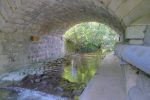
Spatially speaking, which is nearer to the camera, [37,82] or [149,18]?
[149,18]

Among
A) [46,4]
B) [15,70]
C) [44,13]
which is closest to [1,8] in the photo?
[46,4]

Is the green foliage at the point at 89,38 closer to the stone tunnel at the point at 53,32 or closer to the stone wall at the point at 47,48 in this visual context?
the stone wall at the point at 47,48

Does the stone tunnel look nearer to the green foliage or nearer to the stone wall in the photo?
the stone wall

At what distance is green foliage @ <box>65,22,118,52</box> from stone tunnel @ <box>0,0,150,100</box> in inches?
152

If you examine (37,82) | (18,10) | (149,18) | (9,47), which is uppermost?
(18,10)

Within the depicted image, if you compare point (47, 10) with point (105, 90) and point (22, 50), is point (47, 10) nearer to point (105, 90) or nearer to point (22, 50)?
point (22, 50)

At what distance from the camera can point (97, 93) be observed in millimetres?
2293

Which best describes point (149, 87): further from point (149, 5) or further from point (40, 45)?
point (40, 45)

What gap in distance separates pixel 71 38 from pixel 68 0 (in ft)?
23.3

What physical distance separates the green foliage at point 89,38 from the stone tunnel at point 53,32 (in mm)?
3850

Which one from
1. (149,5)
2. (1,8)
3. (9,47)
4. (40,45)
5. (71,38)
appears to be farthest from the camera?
(71,38)

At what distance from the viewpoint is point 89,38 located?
39.4ft

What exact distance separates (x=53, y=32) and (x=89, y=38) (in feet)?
15.1

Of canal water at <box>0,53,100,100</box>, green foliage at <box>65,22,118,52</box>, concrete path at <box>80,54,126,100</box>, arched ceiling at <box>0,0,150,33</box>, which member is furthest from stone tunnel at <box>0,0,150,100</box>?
green foliage at <box>65,22,118,52</box>
